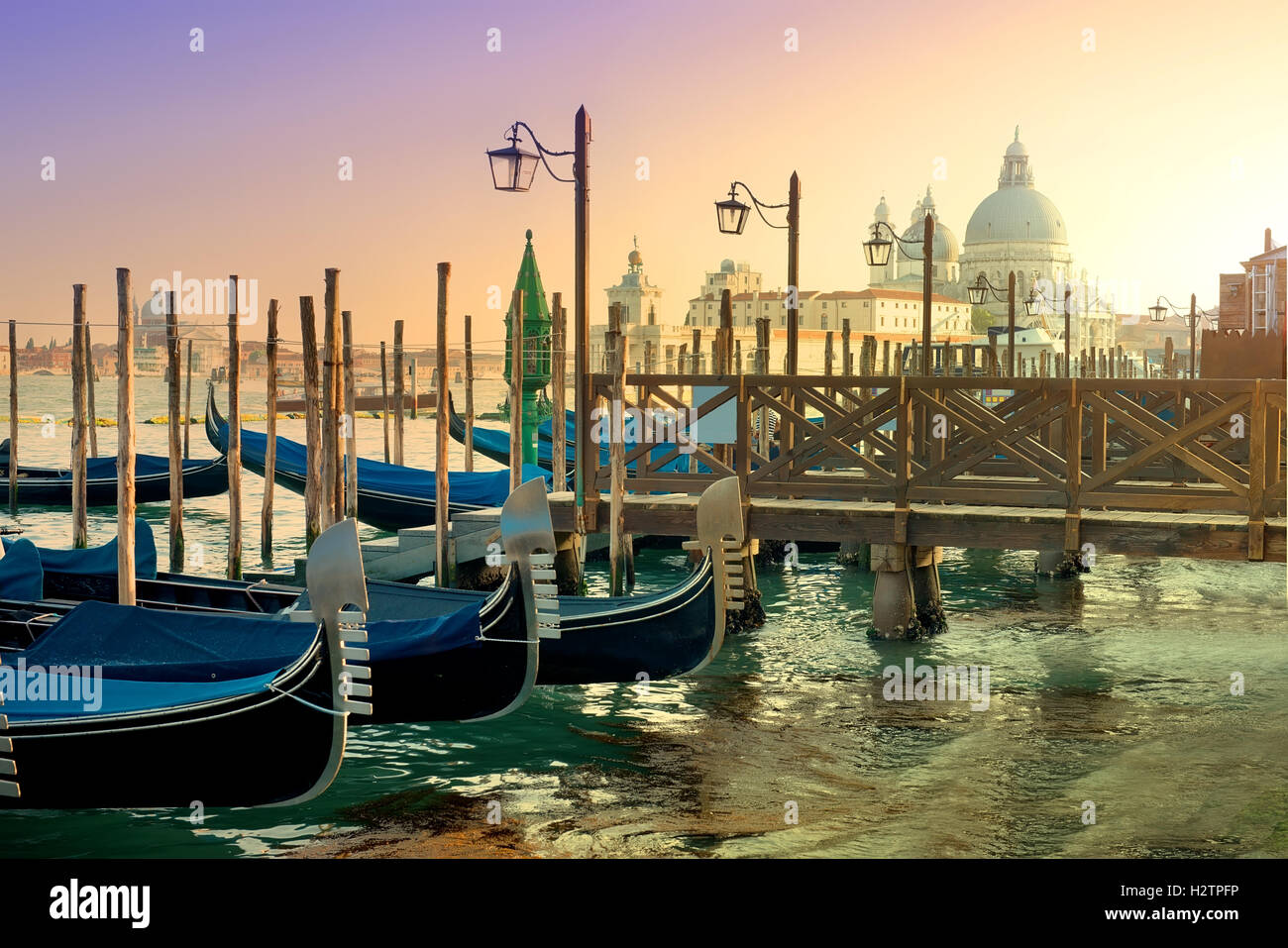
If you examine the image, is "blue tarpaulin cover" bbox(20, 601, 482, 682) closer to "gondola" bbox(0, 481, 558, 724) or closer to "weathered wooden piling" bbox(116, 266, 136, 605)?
"gondola" bbox(0, 481, 558, 724)

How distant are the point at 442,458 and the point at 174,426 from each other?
222cm

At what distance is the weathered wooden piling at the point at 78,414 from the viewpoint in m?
10.1

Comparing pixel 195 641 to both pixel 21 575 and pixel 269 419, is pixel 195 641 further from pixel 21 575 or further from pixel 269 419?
pixel 269 419

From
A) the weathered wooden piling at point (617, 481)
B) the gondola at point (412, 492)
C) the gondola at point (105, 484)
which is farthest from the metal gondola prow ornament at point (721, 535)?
the gondola at point (105, 484)

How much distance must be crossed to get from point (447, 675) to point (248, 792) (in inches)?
49.3

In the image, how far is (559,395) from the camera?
10906 millimetres

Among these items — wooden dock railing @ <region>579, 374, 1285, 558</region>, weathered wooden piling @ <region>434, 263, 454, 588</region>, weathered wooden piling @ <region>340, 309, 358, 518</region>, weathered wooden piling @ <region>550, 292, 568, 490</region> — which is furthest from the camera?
weathered wooden piling @ <region>550, 292, 568, 490</region>

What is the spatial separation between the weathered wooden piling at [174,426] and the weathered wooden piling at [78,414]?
23.2 inches

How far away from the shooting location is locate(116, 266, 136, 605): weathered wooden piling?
7156 millimetres

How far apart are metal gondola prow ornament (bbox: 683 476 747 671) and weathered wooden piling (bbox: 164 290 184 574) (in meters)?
4.47

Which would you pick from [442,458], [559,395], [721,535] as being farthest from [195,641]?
[559,395]
